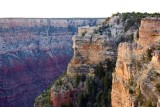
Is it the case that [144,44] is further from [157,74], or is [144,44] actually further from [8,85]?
[8,85]

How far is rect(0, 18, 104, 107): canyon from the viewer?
311 feet

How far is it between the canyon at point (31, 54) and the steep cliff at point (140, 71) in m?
62.7

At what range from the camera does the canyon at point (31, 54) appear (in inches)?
3735

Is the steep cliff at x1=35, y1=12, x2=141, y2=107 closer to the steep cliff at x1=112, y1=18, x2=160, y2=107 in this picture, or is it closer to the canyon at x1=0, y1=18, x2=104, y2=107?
the steep cliff at x1=112, y1=18, x2=160, y2=107

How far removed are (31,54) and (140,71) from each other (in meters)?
87.5

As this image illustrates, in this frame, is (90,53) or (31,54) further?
(31,54)

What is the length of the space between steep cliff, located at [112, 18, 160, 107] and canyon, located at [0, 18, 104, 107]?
6268cm

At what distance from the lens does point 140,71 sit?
22.8 m

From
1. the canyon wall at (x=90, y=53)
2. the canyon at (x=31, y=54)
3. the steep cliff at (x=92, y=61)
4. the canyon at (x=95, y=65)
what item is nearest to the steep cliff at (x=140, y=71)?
the canyon at (x=95, y=65)

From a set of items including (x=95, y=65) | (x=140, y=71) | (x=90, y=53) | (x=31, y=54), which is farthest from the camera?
(x=31, y=54)

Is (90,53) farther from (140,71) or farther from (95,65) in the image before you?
(140,71)

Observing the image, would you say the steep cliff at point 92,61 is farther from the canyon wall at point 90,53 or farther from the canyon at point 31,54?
the canyon at point 31,54

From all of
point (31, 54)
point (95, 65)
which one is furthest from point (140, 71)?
point (31, 54)

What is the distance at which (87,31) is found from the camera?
54219 millimetres
